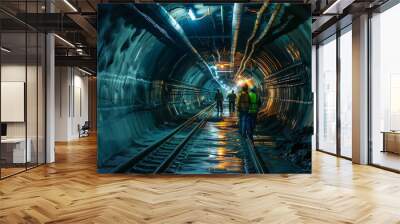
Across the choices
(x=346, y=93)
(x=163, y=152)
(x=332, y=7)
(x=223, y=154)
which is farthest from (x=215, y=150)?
(x=346, y=93)

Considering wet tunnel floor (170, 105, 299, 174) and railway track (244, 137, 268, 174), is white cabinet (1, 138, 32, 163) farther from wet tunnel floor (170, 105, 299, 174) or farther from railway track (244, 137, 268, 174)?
railway track (244, 137, 268, 174)

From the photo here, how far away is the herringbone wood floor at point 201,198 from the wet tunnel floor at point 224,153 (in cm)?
19

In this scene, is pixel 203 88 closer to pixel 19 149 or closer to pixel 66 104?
pixel 19 149

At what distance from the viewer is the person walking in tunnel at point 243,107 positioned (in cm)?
732

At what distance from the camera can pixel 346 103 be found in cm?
1018

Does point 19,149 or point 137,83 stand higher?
point 137,83

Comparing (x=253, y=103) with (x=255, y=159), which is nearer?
(x=255, y=159)

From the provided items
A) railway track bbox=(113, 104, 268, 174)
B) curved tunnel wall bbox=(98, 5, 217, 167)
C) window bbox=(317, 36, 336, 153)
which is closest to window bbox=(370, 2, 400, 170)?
window bbox=(317, 36, 336, 153)

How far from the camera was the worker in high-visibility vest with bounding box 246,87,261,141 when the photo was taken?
731 cm

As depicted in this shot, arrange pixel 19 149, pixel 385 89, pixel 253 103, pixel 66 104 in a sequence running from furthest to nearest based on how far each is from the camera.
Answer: pixel 66 104, pixel 385 89, pixel 19 149, pixel 253 103

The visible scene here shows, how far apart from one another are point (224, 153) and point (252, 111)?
990mm

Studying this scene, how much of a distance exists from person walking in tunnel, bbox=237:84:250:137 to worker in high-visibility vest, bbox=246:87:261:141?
0.06m

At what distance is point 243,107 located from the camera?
24.2 feet

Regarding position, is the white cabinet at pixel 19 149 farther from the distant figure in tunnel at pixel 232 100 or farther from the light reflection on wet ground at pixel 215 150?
the distant figure in tunnel at pixel 232 100
